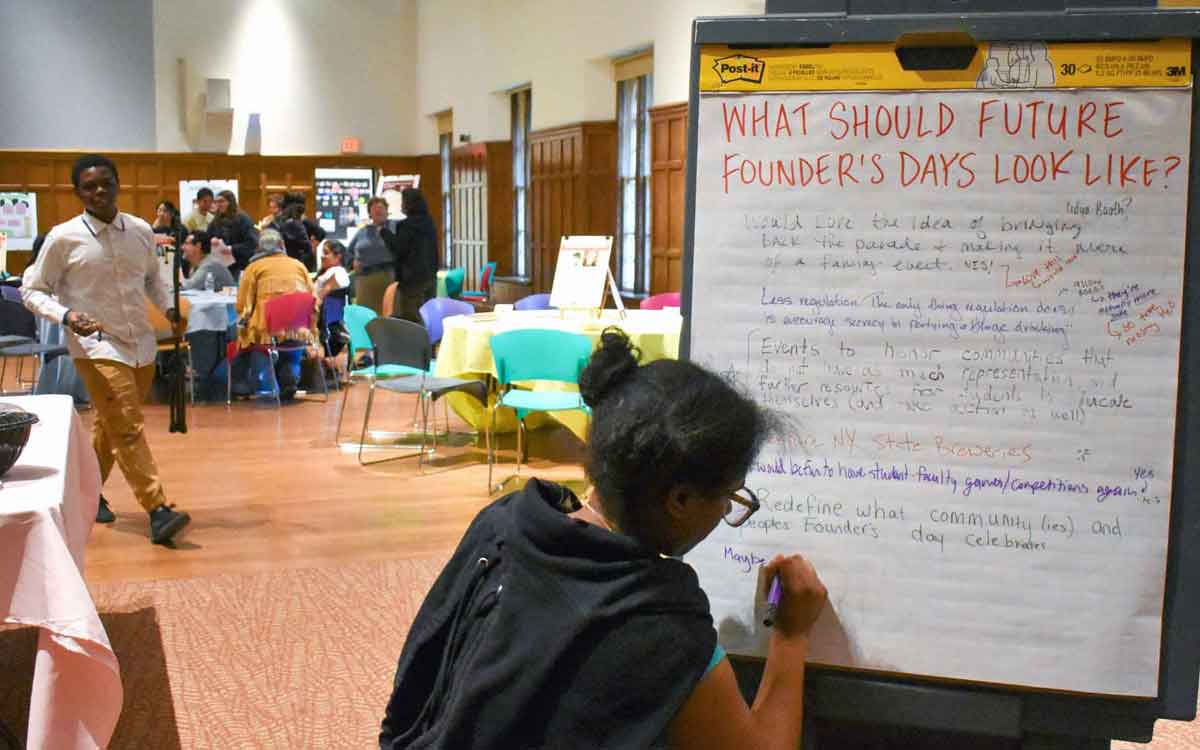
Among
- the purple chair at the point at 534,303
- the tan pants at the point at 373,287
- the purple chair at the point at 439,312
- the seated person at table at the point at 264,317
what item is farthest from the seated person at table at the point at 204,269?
the purple chair at the point at 534,303

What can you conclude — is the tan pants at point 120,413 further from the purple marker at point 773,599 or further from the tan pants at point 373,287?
the tan pants at point 373,287

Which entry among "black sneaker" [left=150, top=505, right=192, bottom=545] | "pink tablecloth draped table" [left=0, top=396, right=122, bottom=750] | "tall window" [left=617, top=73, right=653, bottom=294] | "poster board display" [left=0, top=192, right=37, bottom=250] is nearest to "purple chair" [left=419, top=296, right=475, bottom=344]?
"tall window" [left=617, top=73, right=653, bottom=294]

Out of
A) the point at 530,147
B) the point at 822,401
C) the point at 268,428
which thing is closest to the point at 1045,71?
the point at 822,401

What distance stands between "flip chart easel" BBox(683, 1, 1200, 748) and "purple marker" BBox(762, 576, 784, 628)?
0.11m

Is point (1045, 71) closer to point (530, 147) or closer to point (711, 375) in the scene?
point (711, 375)

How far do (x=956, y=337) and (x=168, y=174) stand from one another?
53.3 ft

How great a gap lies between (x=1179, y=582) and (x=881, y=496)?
1.41 feet

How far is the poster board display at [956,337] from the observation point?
1614 millimetres

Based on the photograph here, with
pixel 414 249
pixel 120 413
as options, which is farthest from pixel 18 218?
pixel 120 413

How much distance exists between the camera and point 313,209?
16797 mm

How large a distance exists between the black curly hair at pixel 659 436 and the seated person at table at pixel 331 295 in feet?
27.2

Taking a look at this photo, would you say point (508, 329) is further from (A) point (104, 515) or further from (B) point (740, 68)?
(B) point (740, 68)

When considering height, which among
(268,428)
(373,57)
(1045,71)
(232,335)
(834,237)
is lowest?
(268,428)

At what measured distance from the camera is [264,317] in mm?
8047
